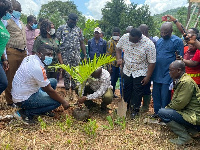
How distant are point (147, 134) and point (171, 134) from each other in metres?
0.38

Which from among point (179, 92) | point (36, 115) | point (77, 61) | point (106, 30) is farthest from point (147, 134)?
point (106, 30)

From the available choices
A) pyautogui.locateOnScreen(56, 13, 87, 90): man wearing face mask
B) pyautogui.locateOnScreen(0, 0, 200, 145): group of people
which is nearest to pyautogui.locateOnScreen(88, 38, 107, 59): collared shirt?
pyautogui.locateOnScreen(56, 13, 87, 90): man wearing face mask

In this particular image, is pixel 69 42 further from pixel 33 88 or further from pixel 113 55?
pixel 33 88

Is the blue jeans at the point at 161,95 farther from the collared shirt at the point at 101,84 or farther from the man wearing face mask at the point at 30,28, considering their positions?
the man wearing face mask at the point at 30,28

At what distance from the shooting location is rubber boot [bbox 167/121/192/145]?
9.34 ft

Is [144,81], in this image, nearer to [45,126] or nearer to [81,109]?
[81,109]

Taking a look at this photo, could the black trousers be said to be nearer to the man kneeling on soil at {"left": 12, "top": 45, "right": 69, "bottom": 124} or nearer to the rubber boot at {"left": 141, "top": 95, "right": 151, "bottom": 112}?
the rubber boot at {"left": 141, "top": 95, "right": 151, "bottom": 112}

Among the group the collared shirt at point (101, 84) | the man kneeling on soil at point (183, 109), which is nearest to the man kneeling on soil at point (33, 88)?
the collared shirt at point (101, 84)

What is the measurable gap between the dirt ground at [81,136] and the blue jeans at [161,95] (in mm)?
489

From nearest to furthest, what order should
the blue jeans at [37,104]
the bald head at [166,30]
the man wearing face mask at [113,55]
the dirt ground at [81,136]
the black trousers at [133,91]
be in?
1. the dirt ground at [81,136]
2. the blue jeans at [37,104]
3. the bald head at [166,30]
4. the black trousers at [133,91]
5. the man wearing face mask at [113,55]

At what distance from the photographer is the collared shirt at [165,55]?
3430mm

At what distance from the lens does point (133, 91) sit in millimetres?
3877

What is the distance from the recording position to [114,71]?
5.18 meters

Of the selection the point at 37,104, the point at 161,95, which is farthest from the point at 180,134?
the point at 37,104
